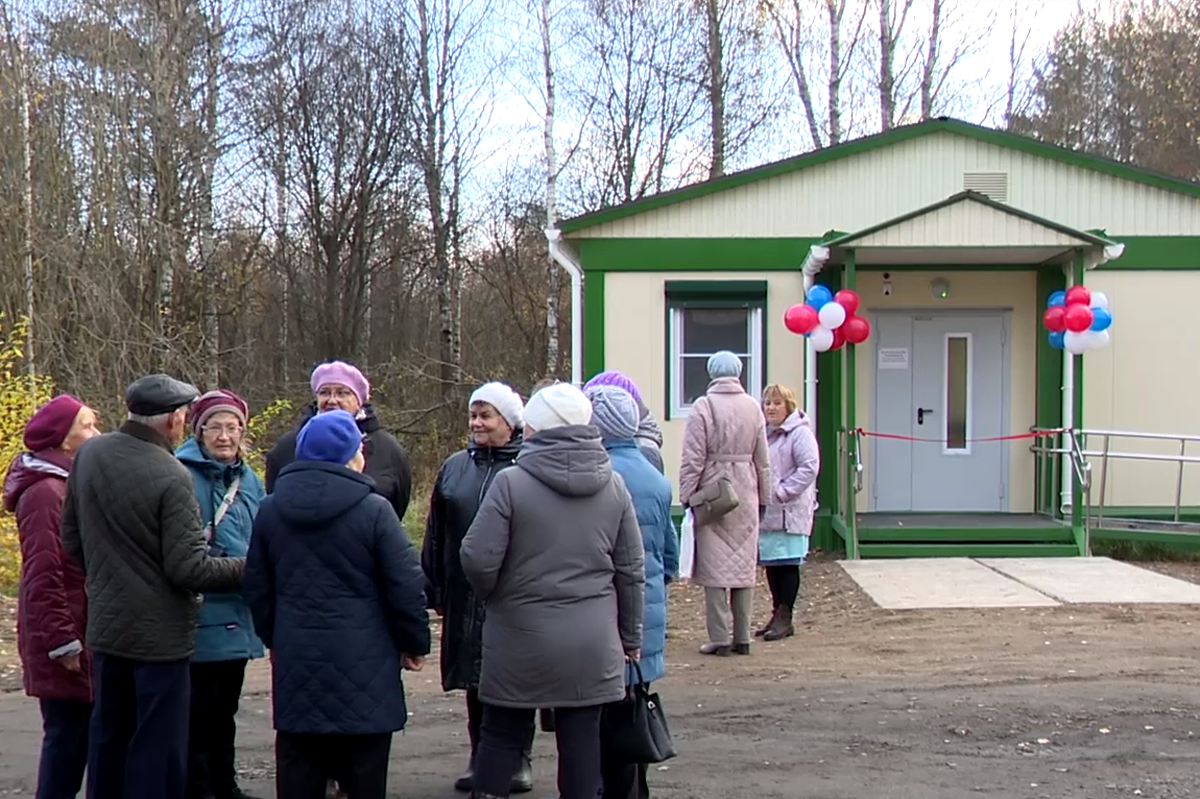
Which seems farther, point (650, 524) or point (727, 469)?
point (727, 469)

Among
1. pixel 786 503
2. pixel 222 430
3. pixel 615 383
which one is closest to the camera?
pixel 222 430

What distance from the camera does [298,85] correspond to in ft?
88.4

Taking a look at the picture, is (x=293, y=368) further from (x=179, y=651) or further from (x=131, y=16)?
(x=179, y=651)

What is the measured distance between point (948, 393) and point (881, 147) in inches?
103

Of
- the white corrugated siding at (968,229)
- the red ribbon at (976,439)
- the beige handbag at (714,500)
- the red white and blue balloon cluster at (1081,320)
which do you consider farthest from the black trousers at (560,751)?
the red white and blue balloon cluster at (1081,320)

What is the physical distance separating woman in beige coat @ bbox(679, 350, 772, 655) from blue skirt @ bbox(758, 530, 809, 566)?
0.49 metres

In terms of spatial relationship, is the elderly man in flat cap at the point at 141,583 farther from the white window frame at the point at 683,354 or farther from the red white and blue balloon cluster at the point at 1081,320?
the red white and blue balloon cluster at the point at 1081,320

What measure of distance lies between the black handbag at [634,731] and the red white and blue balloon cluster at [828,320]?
7.76 meters

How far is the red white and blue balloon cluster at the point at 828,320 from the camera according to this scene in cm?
1173

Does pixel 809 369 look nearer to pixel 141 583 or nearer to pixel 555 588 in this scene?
pixel 555 588

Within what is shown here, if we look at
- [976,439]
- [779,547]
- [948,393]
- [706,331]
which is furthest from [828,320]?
[779,547]

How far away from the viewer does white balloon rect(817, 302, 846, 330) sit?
38.3 ft

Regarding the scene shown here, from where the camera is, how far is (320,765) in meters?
4.03

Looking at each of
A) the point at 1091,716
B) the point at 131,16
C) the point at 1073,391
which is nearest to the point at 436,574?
the point at 1091,716
